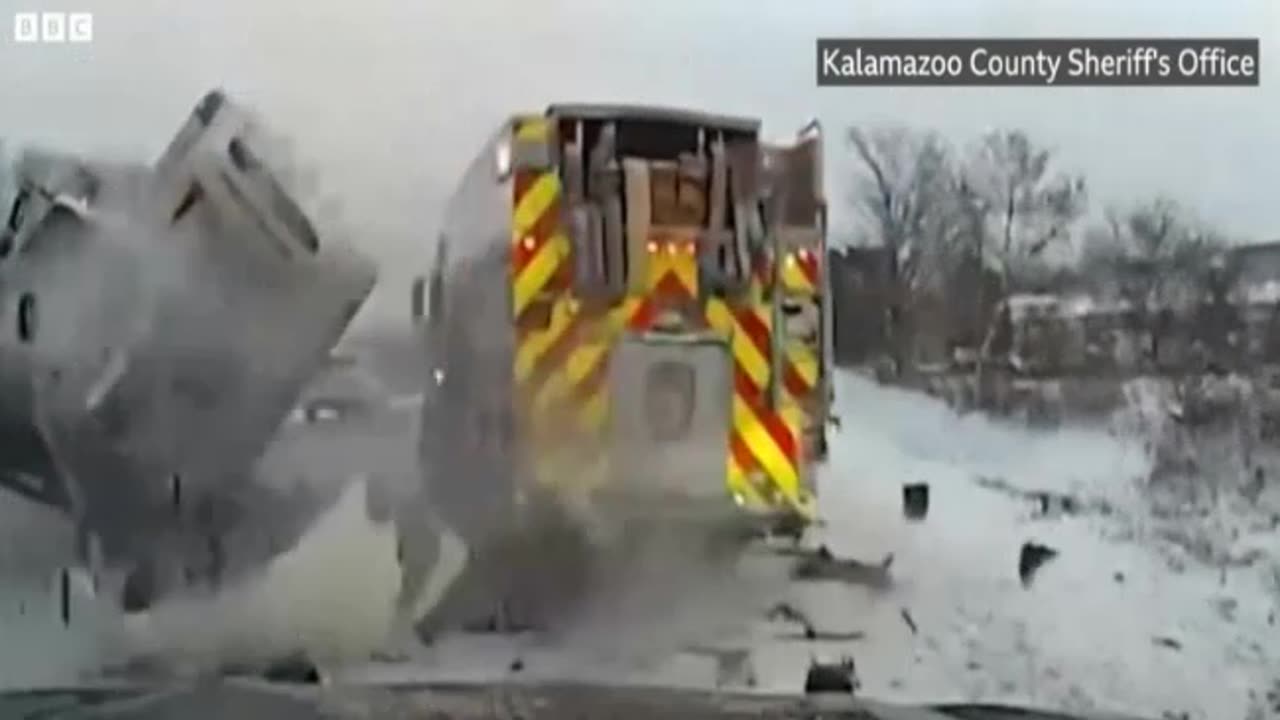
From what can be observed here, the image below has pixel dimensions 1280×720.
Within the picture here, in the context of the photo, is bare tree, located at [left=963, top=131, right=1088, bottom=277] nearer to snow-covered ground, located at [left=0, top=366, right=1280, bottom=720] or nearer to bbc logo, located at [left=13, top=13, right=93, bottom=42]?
snow-covered ground, located at [left=0, top=366, right=1280, bottom=720]

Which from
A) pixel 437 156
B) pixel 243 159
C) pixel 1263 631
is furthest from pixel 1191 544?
pixel 243 159

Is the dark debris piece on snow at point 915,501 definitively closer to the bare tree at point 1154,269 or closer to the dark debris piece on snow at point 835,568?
the dark debris piece on snow at point 835,568

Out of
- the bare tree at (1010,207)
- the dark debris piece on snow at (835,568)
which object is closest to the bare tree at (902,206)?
the bare tree at (1010,207)

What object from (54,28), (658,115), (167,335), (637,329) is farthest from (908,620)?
(54,28)

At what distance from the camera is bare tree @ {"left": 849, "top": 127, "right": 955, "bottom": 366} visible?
1.52 m

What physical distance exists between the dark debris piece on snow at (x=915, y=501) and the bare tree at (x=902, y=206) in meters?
0.11

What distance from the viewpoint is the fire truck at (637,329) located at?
1513 mm

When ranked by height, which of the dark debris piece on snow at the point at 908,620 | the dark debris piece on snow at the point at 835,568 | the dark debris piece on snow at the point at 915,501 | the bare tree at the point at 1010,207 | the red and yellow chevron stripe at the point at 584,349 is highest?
the bare tree at the point at 1010,207

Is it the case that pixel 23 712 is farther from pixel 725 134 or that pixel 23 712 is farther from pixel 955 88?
pixel 955 88

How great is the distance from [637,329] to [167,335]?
38 cm

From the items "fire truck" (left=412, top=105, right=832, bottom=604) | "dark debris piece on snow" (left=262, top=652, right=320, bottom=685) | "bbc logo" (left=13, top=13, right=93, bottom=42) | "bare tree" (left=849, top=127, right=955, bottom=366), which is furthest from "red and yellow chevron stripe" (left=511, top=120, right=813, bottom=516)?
"bbc logo" (left=13, top=13, right=93, bottom=42)

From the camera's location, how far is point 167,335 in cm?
154

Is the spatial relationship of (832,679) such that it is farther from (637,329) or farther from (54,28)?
(54,28)

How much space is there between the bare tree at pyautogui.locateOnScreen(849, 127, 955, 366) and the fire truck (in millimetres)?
38
